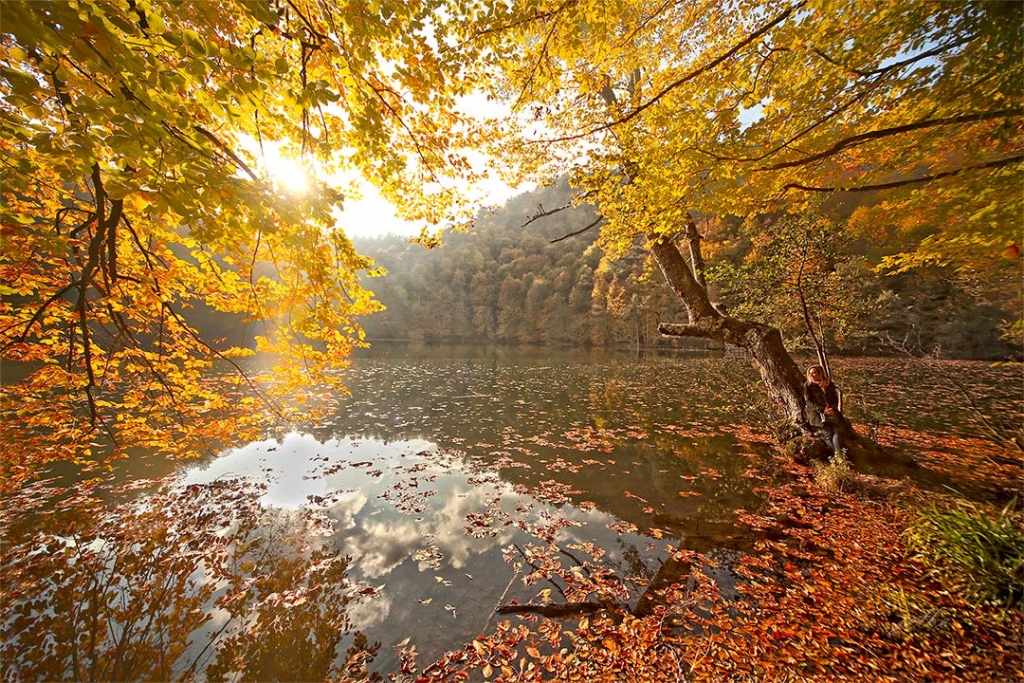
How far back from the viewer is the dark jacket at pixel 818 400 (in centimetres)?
684

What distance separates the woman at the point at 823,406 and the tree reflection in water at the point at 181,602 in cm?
832

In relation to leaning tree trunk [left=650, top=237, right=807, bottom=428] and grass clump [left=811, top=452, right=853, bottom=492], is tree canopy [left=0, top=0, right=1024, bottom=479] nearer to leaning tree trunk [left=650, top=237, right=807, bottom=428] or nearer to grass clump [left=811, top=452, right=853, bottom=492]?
leaning tree trunk [left=650, top=237, right=807, bottom=428]

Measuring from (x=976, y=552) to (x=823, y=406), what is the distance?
13.3ft

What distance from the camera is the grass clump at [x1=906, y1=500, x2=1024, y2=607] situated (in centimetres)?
301

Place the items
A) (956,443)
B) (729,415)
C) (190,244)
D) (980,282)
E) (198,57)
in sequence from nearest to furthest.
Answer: (198,57)
(190,244)
(956,443)
(729,415)
(980,282)

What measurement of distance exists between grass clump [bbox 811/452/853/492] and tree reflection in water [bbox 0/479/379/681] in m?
7.33

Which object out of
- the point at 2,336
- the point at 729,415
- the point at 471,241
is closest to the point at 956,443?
the point at 729,415

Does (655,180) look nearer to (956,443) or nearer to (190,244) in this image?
(190,244)

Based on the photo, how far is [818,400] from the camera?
6.89 meters

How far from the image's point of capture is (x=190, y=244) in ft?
9.12

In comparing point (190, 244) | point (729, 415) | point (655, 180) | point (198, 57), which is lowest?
point (729, 415)

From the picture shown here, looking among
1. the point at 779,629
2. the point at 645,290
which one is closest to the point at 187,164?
the point at 779,629

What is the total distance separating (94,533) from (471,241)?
240 feet

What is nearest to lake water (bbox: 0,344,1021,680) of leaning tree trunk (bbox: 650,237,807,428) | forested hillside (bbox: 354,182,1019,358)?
leaning tree trunk (bbox: 650,237,807,428)
